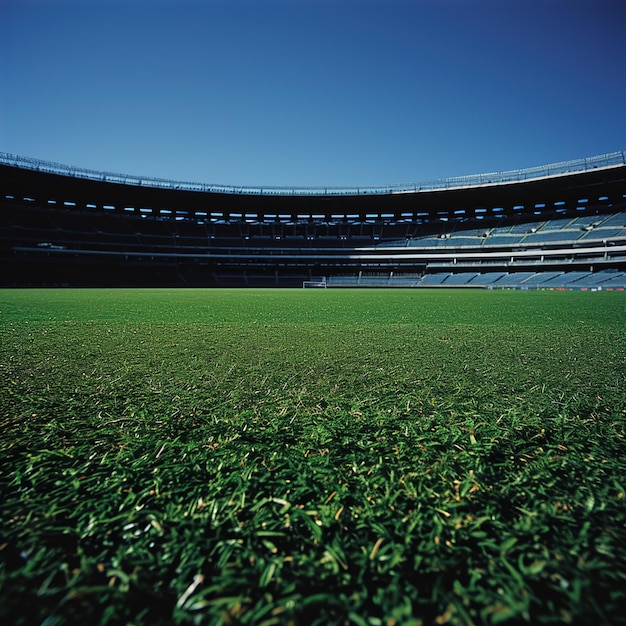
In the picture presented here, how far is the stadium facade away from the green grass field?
35610 millimetres

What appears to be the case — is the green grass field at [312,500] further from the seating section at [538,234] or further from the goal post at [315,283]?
the seating section at [538,234]

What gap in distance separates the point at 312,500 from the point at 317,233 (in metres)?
43.3

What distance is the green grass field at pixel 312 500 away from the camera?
0.47 metres

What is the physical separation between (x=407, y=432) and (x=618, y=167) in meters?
39.9

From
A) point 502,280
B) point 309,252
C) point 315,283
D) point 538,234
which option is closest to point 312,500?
point 315,283

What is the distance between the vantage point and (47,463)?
0.84 m

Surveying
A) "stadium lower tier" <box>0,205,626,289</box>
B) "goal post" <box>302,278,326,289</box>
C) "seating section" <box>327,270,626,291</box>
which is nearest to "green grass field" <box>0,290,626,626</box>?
"seating section" <box>327,270,626,291</box>

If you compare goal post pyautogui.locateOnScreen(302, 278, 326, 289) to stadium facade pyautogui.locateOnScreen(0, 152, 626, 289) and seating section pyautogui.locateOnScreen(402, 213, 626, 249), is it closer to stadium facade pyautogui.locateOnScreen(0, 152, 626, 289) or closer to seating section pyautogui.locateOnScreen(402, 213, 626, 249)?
stadium facade pyautogui.locateOnScreen(0, 152, 626, 289)

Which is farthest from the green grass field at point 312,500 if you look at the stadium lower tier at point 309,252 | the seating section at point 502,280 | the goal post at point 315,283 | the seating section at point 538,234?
the seating section at point 538,234

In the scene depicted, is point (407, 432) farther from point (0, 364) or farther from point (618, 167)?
point (618, 167)

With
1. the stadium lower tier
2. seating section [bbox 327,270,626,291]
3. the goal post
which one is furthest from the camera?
the goal post

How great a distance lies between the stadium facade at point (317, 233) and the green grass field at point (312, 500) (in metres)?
35.6

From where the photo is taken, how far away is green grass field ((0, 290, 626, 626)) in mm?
469

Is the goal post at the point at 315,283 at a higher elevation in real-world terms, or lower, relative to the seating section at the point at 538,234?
lower
